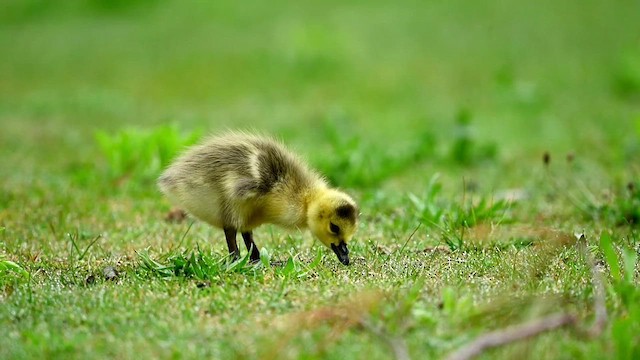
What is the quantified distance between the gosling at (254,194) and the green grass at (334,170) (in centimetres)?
24

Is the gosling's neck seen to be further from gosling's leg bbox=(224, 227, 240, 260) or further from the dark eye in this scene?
gosling's leg bbox=(224, 227, 240, 260)

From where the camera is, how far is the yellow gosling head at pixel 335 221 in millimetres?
5387

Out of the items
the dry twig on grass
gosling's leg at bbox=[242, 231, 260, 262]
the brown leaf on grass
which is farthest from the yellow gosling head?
the dry twig on grass

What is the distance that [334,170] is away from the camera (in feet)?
27.8

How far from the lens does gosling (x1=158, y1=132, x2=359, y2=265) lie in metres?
5.41

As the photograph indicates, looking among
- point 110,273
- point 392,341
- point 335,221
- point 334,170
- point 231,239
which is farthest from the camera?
point 334,170

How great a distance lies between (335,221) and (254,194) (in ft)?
1.57

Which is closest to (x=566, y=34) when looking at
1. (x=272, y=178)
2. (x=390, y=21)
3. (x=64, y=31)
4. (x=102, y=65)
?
(x=390, y=21)

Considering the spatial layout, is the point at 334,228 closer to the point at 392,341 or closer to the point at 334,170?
the point at 392,341

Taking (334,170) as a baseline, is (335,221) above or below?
above

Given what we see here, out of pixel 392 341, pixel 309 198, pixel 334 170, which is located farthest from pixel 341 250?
pixel 334 170

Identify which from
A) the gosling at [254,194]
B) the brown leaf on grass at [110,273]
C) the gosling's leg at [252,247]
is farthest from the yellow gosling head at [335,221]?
the brown leaf on grass at [110,273]

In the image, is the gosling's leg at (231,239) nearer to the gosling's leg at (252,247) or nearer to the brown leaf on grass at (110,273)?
the gosling's leg at (252,247)

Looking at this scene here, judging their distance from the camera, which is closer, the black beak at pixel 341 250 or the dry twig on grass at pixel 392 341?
the dry twig on grass at pixel 392 341
